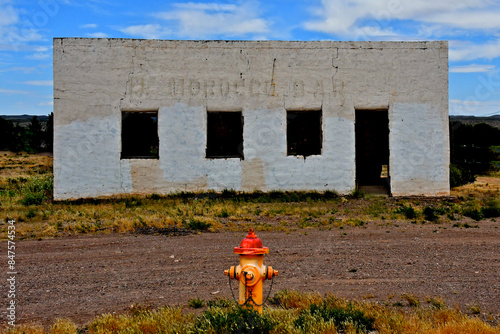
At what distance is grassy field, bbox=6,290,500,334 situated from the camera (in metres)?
4.29

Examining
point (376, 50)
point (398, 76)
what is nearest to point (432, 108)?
point (398, 76)

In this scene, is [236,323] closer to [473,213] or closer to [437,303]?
[437,303]

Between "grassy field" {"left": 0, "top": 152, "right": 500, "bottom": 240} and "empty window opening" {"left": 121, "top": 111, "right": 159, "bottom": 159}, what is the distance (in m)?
2.08

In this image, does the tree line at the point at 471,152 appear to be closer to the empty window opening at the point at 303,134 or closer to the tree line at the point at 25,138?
the empty window opening at the point at 303,134

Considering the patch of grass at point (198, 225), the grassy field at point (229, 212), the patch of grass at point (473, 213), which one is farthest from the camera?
the patch of grass at point (473, 213)

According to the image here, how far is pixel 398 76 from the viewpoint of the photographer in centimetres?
1428

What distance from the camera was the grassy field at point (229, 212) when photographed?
10172mm

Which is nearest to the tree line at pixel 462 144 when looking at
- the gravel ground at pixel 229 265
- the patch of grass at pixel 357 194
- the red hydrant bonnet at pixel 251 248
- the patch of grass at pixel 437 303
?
the patch of grass at pixel 357 194

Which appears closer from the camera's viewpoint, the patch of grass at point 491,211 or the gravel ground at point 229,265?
the gravel ground at point 229,265

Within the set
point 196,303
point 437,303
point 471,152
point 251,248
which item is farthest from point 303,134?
point 471,152

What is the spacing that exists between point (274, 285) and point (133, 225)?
5.03 m

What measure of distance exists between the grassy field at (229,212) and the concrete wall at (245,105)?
21.4 inches

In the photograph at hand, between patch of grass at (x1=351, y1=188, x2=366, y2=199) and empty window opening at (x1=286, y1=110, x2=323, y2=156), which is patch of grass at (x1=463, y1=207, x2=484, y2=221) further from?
empty window opening at (x1=286, y1=110, x2=323, y2=156)

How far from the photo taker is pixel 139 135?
663 inches
